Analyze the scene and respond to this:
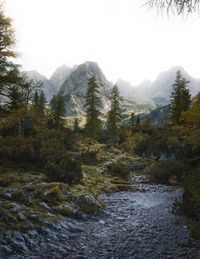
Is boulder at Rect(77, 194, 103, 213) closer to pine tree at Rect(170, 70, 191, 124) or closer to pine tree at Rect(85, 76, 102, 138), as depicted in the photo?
pine tree at Rect(170, 70, 191, 124)

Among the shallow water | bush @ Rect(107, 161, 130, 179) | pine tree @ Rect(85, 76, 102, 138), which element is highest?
Answer: pine tree @ Rect(85, 76, 102, 138)

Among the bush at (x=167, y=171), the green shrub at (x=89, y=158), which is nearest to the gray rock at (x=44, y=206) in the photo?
the bush at (x=167, y=171)

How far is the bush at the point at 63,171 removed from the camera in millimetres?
16938

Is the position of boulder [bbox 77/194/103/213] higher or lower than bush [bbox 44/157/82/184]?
lower

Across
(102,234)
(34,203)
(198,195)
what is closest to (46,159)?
(34,203)

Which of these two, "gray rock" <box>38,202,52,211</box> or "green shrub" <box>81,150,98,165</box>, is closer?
"gray rock" <box>38,202,52,211</box>

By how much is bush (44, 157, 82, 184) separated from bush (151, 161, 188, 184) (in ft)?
24.1

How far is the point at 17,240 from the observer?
8.77 metres

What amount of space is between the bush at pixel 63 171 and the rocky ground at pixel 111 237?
351 cm

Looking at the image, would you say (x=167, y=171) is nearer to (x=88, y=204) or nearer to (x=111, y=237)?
(x=88, y=204)

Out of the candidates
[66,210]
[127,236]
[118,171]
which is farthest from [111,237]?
[118,171]

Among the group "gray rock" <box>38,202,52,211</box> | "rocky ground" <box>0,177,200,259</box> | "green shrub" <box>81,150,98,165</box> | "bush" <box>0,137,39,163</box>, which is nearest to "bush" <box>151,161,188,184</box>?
"rocky ground" <box>0,177,200,259</box>

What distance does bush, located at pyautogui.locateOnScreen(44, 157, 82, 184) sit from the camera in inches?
667

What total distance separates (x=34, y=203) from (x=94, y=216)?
2693 millimetres
